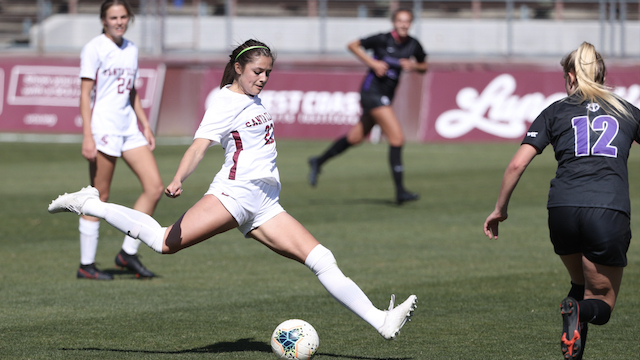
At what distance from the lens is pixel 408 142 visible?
67.1 ft

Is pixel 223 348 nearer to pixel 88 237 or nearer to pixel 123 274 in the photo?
pixel 88 237

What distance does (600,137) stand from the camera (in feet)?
14.7

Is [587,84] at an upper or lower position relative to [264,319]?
upper

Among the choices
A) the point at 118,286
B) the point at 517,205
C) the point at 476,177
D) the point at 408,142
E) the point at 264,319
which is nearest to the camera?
the point at 264,319

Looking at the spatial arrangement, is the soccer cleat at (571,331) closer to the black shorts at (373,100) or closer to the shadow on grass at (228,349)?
the shadow on grass at (228,349)

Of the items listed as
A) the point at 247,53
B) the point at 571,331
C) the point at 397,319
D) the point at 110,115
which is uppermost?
the point at 247,53

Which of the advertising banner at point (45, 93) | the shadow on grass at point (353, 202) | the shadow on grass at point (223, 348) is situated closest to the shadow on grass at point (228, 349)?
the shadow on grass at point (223, 348)

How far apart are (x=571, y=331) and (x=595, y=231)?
529 mm

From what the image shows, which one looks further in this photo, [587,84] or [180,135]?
[180,135]

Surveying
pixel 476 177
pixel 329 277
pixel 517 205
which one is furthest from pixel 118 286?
pixel 476 177

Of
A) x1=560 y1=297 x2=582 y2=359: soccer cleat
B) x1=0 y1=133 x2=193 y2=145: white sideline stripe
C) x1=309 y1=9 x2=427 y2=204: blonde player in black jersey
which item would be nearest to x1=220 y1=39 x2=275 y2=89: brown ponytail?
x1=560 y1=297 x2=582 y2=359: soccer cleat

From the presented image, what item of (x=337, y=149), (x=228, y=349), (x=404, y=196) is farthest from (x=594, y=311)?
(x=337, y=149)

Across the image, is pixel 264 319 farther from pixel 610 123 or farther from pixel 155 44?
pixel 155 44

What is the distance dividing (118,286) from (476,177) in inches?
341
